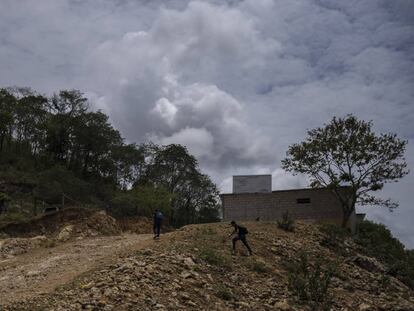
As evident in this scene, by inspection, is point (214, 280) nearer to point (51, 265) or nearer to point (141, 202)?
point (51, 265)

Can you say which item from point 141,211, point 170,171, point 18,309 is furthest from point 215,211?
point 18,309

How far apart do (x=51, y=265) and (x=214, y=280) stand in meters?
6.31

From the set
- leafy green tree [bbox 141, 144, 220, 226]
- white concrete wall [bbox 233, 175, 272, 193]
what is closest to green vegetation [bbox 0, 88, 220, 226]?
leafy green tree [bbox 141, 144, 220, 226]

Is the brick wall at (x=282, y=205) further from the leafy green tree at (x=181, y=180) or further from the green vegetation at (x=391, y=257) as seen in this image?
the leafy green tree at (x=181, y=180)

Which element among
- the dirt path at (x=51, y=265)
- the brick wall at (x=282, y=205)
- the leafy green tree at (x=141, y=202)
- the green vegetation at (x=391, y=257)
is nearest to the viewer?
the dirt path at (x=51, y=265)

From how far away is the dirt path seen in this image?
547 inches

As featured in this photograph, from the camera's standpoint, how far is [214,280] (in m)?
15.3

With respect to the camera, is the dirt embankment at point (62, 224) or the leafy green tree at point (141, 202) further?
the leafy green tree at point (141, 202)

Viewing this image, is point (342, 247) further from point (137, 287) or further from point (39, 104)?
point (39, 104)

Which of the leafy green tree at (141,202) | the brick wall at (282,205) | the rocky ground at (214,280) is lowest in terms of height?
the rocky ground at (214,280)

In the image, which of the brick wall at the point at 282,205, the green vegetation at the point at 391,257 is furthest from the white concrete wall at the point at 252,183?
the green vegetation at the point at 391,257

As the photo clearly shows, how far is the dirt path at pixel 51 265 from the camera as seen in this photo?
13.9m

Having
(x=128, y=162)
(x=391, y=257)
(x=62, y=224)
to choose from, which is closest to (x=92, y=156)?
(x=128, y=162)

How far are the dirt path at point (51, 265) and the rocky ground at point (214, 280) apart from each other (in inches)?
23.0
